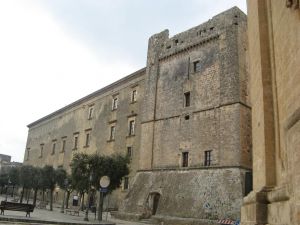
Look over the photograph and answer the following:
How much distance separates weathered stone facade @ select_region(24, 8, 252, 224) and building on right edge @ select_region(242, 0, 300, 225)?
1179 centimetres

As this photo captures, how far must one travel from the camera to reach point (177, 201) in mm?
21859

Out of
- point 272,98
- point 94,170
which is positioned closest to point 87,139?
point 94,170

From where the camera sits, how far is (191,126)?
23.8m

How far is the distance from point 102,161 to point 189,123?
618 centimetres

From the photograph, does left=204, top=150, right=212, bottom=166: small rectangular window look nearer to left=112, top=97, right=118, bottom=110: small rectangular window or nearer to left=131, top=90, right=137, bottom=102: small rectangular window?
left=131, top=90, right=137, bottom=102: small rectangular window

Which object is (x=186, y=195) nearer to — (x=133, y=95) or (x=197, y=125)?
A: (x=197, y=125)

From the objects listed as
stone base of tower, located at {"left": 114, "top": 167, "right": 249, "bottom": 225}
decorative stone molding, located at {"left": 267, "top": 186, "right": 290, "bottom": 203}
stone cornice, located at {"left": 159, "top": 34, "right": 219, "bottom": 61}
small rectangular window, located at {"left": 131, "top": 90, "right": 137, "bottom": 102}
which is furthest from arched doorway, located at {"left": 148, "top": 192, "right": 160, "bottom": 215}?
decorative stone molding, located at {"left": 267, "top": 186, "right": 290, "bottom": 203}

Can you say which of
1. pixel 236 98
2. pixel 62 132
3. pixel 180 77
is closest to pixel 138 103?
pixel 180 77

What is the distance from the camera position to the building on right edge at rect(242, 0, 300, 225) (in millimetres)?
6195

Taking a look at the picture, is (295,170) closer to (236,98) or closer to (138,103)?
(236,98)

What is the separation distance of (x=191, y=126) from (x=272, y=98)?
16300mm

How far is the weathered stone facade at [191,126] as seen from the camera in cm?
2066

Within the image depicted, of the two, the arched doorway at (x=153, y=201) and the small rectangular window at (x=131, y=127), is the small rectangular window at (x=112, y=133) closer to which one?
the small rectangular window at (x=131, y=127)

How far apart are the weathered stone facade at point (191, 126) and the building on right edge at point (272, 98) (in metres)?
11.8
